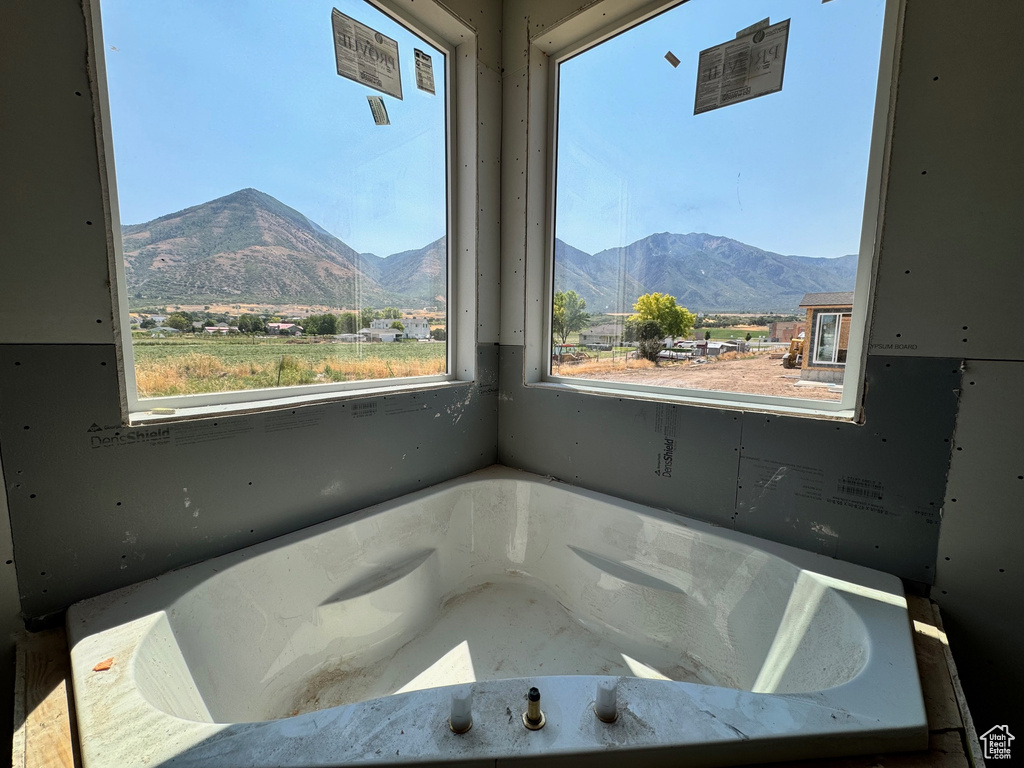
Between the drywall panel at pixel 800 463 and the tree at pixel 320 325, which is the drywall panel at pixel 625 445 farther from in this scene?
the tree at pixel 320 325

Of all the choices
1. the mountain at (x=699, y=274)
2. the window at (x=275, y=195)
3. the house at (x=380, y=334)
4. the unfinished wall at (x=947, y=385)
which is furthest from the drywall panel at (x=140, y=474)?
the unfinished wall at (x=947, y=385)

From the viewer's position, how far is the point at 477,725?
662mm

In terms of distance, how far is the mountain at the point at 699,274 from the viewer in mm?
1334

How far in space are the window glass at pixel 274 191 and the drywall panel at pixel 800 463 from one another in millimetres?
880

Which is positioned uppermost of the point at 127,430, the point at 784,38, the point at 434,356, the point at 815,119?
the point at 784,38

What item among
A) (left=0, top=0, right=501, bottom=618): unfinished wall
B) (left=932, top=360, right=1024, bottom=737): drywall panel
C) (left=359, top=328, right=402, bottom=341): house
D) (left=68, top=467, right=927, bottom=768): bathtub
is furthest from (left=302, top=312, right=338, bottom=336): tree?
(left=932, top=360, right=1024, bottom=737): drywall panel

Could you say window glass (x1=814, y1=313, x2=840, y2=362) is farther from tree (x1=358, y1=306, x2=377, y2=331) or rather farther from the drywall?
the drywall

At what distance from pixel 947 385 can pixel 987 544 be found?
0.40 m

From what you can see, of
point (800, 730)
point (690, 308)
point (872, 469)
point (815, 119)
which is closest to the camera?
point (800, 730)

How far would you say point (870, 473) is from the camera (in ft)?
3.85

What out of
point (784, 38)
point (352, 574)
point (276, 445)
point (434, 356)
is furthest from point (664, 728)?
point (784, 38)

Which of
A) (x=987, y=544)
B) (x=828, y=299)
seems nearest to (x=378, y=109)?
(x=828, y=299)

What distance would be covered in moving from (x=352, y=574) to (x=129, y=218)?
3.95ft

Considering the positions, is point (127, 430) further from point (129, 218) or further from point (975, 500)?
Answer: point (975, 500)
